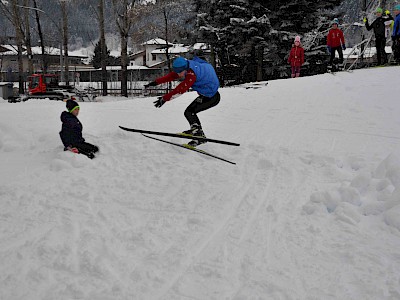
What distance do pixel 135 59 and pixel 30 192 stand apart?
8228 centimetres

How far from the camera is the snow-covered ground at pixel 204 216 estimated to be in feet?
9.93

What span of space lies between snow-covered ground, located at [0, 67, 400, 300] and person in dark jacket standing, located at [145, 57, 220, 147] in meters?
0.77

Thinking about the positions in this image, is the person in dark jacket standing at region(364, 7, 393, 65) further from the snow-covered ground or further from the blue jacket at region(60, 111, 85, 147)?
the blue jacket at region(60, 111, 85, 147)

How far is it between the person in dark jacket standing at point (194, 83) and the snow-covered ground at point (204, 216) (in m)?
0.77

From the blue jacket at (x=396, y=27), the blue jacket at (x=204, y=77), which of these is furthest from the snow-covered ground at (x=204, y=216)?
the blue jacket at (x=396, y=27)

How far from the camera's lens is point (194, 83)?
6.41 metres

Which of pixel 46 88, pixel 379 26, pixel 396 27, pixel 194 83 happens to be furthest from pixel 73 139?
pixel 46 88

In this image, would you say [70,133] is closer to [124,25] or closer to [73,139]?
[73,139]

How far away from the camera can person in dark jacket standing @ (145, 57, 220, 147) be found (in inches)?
242

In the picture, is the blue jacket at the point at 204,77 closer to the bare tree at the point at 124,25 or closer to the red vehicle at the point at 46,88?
the red vehicle at the point at 46,88

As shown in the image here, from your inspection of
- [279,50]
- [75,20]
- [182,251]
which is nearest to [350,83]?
[279,50]

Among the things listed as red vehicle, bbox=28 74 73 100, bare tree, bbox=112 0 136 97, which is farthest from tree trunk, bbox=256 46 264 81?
red vehicle, bbox=28 74 73 100

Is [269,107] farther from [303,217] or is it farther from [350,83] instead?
[303,217]

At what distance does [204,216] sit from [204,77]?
306 centimetres
